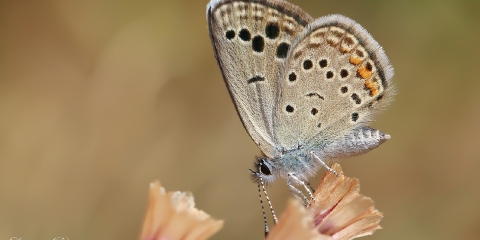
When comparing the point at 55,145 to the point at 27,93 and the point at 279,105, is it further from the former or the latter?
the point at 279,105

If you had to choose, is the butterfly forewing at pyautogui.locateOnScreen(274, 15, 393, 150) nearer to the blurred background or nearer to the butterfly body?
the butterfly body

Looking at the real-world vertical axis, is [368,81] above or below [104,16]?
below

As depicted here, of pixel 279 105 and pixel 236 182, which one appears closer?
pixel 279 105

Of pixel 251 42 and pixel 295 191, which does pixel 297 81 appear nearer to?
pixel 251 42

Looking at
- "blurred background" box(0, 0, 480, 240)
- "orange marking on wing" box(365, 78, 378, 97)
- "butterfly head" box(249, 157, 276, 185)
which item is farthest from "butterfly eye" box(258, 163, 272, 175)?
"blurred background" box(0, 0, 480, 240)

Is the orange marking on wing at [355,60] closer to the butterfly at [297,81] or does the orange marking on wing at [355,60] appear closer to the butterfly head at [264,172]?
the butterfly at [297,81]

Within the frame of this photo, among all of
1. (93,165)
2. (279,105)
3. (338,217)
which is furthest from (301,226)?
(93,165)

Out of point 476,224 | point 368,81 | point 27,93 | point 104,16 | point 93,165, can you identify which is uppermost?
point 104,16
